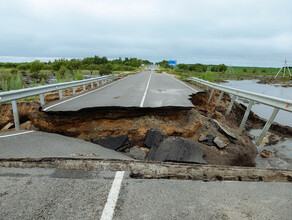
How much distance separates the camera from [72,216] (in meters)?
2.26

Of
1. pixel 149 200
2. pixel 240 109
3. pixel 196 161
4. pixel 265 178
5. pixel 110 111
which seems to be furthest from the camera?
pixel 240 109

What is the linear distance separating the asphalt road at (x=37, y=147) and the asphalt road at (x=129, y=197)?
3.26 ft

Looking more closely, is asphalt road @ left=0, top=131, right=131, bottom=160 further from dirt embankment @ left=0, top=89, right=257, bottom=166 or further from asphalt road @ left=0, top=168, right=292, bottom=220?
dirt embankment @ left=0, top=89, right=257, bottom=166

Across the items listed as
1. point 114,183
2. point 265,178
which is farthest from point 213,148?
point 114,183

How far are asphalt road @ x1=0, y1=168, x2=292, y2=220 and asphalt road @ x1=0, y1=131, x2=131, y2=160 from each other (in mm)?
995

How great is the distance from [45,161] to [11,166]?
52 cm

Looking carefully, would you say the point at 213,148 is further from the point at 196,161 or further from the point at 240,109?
the point at 240,109

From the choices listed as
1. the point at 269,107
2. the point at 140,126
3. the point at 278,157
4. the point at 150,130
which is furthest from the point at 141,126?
the point at 269,107

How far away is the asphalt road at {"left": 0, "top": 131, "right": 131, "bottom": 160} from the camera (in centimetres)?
421

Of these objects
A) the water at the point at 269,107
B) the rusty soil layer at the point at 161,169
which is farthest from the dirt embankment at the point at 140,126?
the water at the point at 269,107

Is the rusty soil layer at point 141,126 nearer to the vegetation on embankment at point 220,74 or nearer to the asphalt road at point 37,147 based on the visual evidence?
the asphalt road at point 37,147

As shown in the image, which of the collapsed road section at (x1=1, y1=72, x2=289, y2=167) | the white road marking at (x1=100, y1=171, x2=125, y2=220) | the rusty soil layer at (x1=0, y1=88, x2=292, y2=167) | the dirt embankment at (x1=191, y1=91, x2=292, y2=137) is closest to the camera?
the white road marking at (x1=100, y1=171, x2=125, y2=220)

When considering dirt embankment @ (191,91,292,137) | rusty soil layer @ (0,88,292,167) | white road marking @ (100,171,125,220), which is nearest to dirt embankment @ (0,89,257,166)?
rusty soil layer @ (0,88,292,167)

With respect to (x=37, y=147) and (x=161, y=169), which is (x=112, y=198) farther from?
(x=37, y=147)
